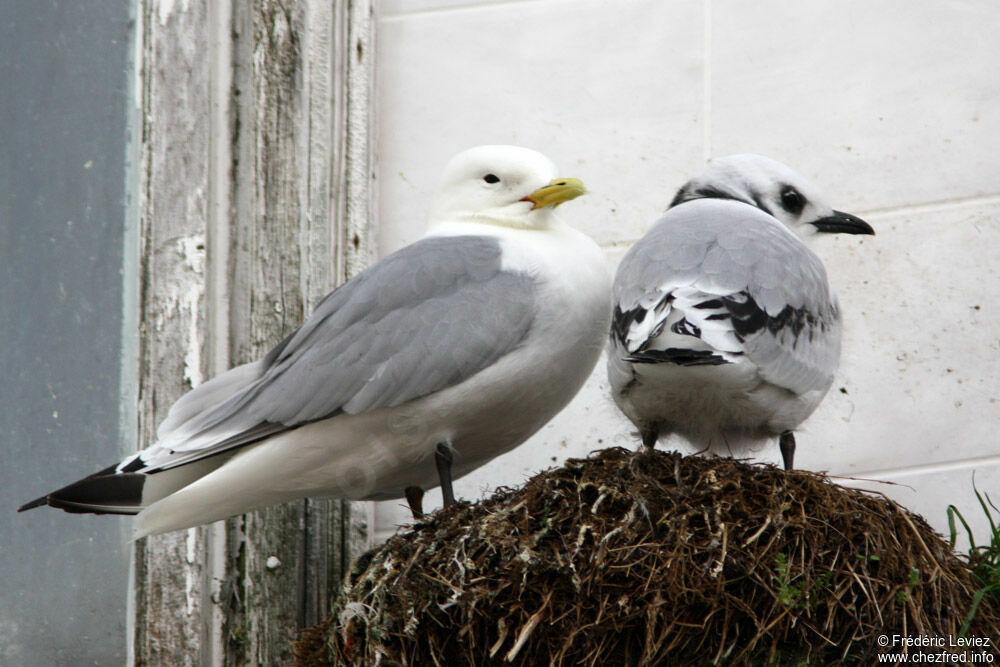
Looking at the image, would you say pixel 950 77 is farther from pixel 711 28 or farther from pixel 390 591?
pixel 390 591

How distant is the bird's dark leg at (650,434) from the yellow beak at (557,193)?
0.48 meters

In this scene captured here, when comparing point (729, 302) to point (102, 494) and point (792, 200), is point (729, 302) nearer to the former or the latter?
point (792, 200)

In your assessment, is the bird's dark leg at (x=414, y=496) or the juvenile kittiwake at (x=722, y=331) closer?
the juvenile kittiwake at (x=722, y=331)

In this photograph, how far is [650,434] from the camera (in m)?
2.79

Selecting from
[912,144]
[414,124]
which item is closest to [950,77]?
[912,144]

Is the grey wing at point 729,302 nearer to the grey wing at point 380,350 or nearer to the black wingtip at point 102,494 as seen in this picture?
the grey wing at point 380,350

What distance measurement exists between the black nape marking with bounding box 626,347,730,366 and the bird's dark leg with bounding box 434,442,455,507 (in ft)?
1.50

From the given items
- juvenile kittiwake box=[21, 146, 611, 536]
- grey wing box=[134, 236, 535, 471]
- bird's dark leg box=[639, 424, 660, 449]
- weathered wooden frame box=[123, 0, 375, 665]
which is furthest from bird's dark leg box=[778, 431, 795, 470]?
weathered wooden frame box=[123, 0, 375, 665]

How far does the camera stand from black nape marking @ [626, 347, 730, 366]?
2373 millimetres

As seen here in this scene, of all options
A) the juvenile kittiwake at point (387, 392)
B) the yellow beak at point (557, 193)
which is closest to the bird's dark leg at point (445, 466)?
the juvenile kittiwake at point (387, 392)

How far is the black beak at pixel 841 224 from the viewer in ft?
10.1

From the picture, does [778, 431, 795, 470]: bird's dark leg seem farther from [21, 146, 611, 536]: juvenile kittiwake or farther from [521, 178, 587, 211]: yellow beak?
[521, 178, 587, 211]: yellow beak

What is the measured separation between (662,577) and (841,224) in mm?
1124

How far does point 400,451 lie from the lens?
8.82 feet
